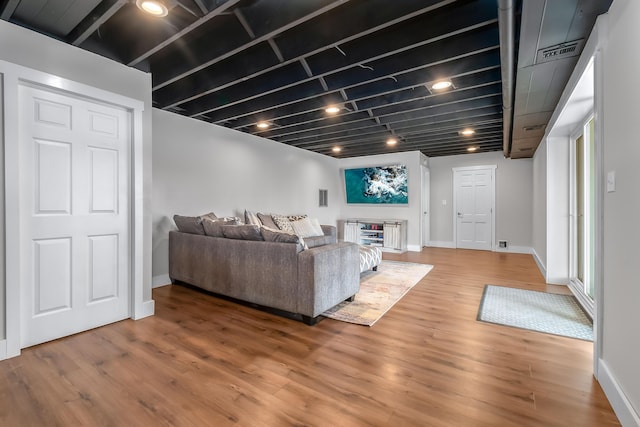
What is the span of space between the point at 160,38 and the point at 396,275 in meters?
4.00

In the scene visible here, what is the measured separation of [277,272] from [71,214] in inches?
70.8

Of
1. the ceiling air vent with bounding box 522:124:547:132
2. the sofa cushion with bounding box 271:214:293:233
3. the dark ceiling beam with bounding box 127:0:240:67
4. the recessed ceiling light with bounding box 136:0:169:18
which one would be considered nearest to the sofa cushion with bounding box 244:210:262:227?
the sofa cushion with bounding box 271:214:293:233

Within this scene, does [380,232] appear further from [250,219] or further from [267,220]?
[250,219]

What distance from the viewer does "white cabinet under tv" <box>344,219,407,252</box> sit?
667cm

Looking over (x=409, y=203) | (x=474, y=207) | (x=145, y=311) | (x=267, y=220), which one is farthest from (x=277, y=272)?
(x=474, y=207)

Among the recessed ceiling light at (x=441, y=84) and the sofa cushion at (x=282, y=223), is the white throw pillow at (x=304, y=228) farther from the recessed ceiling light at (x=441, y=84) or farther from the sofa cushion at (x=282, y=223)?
the recessed ceiling light at (x=441, y=84)

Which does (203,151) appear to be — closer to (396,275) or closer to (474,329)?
(396,275)

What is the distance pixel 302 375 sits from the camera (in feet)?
6.10

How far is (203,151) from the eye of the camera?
4.52 meters

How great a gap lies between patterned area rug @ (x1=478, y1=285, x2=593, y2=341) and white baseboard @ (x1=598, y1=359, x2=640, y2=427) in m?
0.79

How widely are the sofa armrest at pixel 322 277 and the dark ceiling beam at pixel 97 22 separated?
2237mm

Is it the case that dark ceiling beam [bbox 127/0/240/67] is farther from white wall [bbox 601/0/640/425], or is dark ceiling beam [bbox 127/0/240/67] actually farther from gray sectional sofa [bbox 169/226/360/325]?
white wall [bbox 601/0/640/425]

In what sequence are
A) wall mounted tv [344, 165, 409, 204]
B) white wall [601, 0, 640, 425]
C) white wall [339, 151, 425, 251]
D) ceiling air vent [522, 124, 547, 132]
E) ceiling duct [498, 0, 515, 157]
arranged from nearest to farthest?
white wall [601, 0, 640, 425]
ceiling duct [498, 0, 515, 157]
ceiling air vent [522, 124, 547, 132]
white wall [339, 151, 425, 251]
wall mounted tv [344, 165, 409, 204]

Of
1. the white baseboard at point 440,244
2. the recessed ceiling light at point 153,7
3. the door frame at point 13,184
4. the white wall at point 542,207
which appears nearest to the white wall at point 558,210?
the white wall at point 542,207
